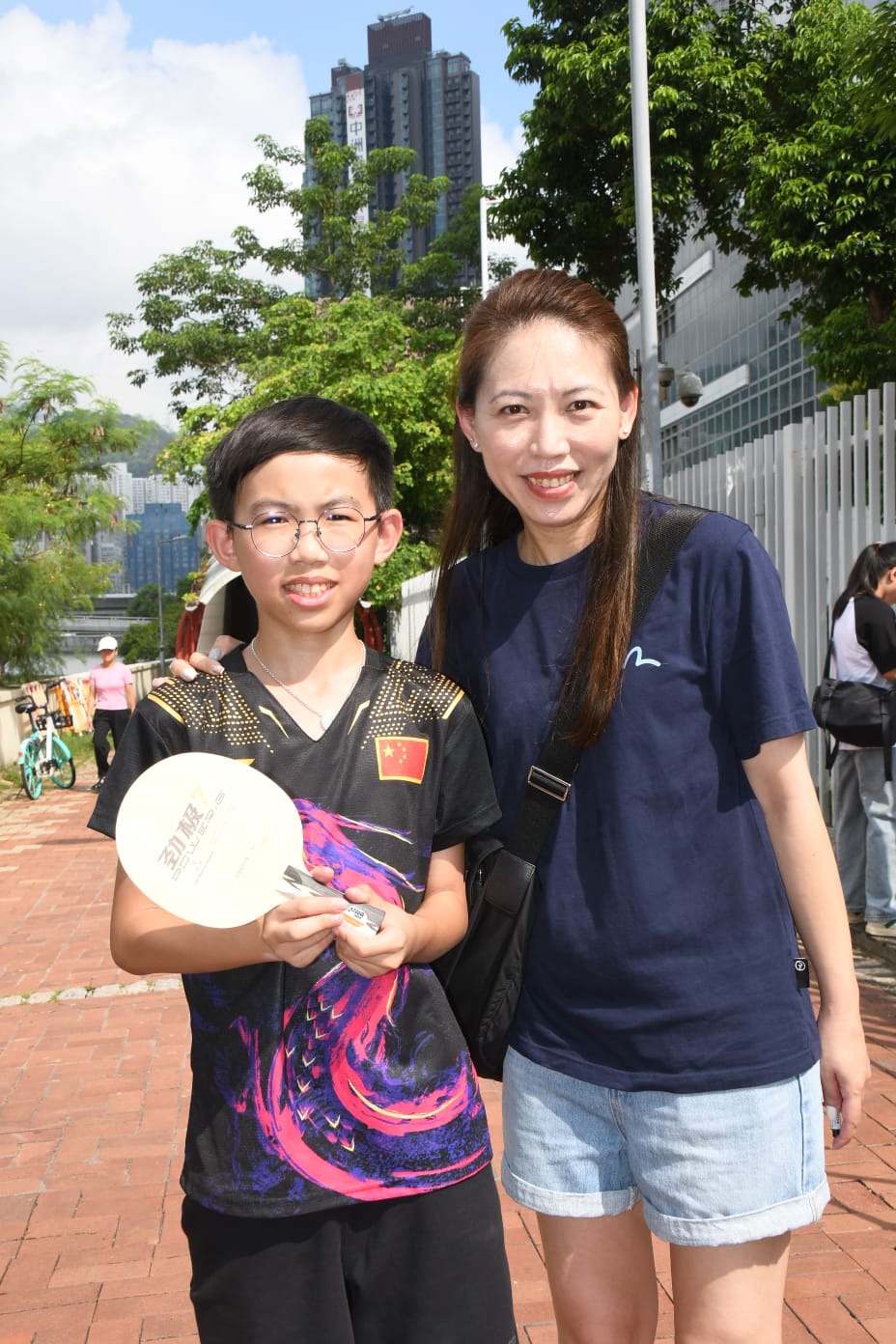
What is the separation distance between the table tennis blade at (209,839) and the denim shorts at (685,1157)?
1.94 feet

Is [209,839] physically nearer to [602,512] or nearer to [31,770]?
[602,512]

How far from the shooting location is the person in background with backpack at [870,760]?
574cm

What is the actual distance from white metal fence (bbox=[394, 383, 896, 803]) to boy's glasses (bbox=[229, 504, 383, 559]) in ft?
16.5

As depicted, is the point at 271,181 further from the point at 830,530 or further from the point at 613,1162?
the point at 613,1162

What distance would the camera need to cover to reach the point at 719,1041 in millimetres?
1702

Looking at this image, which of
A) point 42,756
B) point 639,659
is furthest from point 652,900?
point 42,756

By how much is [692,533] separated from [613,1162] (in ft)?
2.98

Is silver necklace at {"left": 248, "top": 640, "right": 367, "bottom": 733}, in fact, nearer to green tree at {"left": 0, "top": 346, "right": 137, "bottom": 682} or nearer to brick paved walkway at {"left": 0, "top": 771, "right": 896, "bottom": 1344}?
brick paved walkway at {"left": 0, "top": 771, "right": 896, "bottom": 1344}

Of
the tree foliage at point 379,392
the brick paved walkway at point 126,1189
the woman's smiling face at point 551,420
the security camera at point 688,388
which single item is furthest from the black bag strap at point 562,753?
the tree foliage at point 379,392

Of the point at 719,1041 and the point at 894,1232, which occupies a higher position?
the point at 719,1041

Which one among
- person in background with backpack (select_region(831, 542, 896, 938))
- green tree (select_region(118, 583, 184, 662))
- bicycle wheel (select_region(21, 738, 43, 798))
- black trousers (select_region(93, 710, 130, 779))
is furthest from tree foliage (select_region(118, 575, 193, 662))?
person in background with backpack (select_region(831, 542, 896, 938))

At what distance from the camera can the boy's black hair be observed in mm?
1795

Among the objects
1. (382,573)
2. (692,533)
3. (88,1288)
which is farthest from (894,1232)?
(382,573)

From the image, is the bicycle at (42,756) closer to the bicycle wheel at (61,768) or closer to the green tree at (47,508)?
the bicycle wheel at (61,768)
